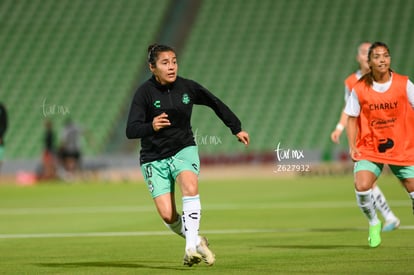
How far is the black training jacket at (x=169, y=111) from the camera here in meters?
9.71

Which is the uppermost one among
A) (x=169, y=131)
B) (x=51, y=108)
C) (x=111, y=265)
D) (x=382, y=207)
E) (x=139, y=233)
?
(x=51, y=108)

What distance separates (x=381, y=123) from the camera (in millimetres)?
10906

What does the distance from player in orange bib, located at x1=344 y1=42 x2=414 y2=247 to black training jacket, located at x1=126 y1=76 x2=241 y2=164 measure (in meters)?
1.91

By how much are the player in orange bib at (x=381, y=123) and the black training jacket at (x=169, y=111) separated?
1.91 m

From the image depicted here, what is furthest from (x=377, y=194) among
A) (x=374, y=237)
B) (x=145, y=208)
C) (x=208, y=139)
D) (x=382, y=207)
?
(x=208, y=139)

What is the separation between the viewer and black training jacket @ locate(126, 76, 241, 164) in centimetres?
971

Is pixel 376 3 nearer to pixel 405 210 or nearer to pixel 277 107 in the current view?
pixel 277 107

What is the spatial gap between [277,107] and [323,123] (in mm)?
2084

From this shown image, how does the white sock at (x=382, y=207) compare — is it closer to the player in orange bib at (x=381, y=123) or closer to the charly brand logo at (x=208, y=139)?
the player in orange bib at (x=381, y=123)

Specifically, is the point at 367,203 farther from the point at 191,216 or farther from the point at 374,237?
the point at 191,216

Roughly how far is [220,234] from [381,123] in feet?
11.5

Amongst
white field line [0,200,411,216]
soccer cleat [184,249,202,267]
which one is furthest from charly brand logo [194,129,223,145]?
soccer cleat [184,249,202,267]

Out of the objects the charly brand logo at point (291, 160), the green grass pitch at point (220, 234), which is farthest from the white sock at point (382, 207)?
the charly brand logo at point (291, 160)

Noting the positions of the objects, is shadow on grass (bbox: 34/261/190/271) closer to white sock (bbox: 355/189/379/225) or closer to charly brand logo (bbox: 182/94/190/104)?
charly brand logo (bbox: 182/94/190/104)
